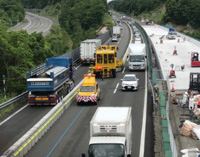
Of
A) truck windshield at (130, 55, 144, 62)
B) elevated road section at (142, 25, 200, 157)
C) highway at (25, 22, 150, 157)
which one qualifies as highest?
truck windshield at (130, 55, 144, 62)

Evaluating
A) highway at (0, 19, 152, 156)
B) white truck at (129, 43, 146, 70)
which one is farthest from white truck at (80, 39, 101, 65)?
highway at (0, 19, 152, 156)

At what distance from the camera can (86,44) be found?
62406 millimetres

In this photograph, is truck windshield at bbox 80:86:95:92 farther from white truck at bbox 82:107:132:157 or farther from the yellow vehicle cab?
white truck at bbox 82:107:132:157

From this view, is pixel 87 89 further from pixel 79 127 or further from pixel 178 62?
pixel 178 62

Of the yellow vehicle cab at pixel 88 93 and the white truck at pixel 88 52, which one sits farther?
the white truck at pixel 88 52

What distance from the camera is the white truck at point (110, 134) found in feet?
62.6

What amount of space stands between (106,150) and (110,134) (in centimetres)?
→ 135

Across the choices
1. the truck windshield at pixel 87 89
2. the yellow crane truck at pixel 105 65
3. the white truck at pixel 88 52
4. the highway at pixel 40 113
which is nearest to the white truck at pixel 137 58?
the yellow crane truck at pixel 105 65

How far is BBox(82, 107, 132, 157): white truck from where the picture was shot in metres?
19.1

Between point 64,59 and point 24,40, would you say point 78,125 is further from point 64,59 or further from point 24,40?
point 24,40

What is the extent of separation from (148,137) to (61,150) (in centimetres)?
588

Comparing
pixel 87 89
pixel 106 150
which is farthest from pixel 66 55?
pixel 106 150

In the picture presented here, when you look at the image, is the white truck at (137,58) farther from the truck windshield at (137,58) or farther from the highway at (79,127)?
the highway at (79,127)

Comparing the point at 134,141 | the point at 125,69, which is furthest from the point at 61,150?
the point at 125,69
